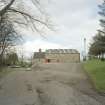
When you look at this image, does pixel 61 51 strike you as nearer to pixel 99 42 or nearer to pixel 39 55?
pixel 39 55

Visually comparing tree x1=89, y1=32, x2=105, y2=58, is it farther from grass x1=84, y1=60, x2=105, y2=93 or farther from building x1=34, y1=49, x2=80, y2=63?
building x1=34, y1=49, x2=80, y2=63

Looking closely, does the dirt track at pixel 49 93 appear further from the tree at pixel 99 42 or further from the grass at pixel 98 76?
the tree at pixel 99 42

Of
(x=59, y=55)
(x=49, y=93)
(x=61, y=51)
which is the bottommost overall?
(x=49, y=93)

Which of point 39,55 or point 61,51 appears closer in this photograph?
point 39,55

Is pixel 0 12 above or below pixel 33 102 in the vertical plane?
above

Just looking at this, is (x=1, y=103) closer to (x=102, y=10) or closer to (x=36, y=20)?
(x=36, y=20)

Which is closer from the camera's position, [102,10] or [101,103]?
[101,103]

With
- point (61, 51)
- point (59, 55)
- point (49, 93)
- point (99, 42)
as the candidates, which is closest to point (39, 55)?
point (59, 55)

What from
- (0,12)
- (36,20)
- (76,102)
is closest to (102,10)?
(36,20)

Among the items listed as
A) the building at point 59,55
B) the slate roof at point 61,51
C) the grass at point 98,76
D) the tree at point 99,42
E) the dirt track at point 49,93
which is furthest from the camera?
A: the slate roof at point 61,51

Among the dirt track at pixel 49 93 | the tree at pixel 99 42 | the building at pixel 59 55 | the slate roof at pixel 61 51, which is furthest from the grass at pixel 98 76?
the slate roof at pixel 61 51

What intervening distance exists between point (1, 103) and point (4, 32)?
22.8 meters

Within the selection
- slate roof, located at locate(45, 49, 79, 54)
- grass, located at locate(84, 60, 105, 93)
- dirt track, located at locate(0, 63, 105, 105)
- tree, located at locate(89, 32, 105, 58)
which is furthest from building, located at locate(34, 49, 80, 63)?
dirt track, located at locate(0, 63, 105, 105)

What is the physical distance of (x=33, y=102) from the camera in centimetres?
1355
